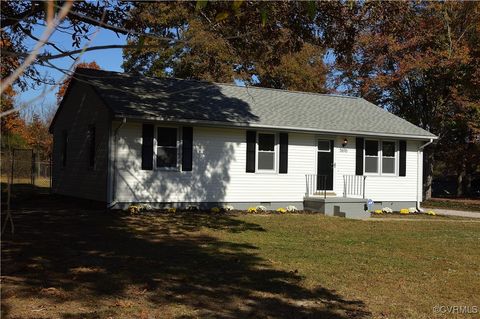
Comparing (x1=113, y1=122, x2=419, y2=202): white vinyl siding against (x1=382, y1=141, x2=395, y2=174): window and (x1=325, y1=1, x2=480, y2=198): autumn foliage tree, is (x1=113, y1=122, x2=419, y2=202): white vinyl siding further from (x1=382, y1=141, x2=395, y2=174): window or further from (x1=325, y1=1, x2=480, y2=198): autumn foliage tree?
(x1=325, y1=1, x2=480, y2=198): autumn foliage tree

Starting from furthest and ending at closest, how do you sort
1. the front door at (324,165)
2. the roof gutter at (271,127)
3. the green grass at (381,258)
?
the front door at (324,165)
the roof gutter at (271,127)
the green grass at (381,258)

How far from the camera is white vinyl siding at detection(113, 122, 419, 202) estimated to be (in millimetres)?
15828

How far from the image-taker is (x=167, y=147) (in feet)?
54.0

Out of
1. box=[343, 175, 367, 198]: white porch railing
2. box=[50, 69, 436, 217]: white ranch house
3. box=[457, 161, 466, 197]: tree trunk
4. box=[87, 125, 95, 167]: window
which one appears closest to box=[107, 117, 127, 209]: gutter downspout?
box=[50, 69, 436, 217]: white ranch house

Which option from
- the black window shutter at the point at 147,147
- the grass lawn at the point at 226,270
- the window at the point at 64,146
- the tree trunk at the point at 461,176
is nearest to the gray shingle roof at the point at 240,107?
the black window shutter at the point at 147,147

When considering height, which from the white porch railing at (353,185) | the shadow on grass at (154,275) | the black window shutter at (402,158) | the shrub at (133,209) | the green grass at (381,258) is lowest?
the green grass at (381,258)

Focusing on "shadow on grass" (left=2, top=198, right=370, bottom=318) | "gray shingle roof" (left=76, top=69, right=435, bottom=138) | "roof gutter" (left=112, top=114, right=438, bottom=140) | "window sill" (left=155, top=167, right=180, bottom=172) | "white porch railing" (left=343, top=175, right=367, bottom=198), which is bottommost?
"shadow on grass" (left=2, top=198, right=370, bottom=318)

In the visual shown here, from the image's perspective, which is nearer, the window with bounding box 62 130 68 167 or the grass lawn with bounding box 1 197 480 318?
the grass lawn with bounding box 1 197 480 318

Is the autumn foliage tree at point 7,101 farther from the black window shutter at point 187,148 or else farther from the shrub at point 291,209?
the shrub at point 291,209

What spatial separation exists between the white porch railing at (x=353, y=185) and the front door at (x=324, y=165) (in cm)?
60

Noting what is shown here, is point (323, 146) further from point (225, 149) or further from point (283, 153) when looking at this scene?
point (225, 149)

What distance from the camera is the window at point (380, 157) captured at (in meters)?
19.8

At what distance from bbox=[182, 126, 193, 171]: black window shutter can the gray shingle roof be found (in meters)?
0.56

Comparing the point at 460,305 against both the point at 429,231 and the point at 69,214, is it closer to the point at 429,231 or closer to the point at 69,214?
the point at 429,231
